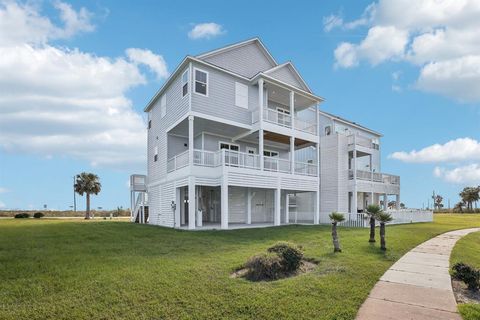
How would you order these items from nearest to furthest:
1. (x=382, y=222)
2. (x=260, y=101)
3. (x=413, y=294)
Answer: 1. (x=413, y=294)
2. (x=382, y=222)
3. (x=260, y=101)

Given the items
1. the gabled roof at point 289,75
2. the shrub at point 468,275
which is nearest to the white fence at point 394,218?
the gabled roof at point 289,75

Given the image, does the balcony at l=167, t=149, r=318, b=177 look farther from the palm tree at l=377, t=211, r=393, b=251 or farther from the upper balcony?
the palm tree at l=377, t=211, r=393, b=251

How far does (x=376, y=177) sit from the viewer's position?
27766mm

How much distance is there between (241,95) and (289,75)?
15.2 feet

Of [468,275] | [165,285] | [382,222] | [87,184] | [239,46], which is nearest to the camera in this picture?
[165,285]

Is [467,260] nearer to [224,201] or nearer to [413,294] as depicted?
[413,294]

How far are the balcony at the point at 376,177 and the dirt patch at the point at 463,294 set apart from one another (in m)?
18.7

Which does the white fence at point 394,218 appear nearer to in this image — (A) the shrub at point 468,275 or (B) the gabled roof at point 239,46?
(B) the gabled roof at point 239,46

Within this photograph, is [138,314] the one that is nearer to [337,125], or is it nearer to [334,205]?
[334,205]

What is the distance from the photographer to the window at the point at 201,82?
57.9 feet

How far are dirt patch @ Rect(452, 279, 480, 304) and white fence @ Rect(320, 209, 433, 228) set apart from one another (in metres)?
13.7

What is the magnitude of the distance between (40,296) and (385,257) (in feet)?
30.2

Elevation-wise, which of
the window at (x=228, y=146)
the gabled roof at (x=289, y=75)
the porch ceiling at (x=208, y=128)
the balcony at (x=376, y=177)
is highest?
the gabled roof at (x=289, y=75)

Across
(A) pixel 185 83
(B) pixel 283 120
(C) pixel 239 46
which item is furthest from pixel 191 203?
(C) pixel 239 46
